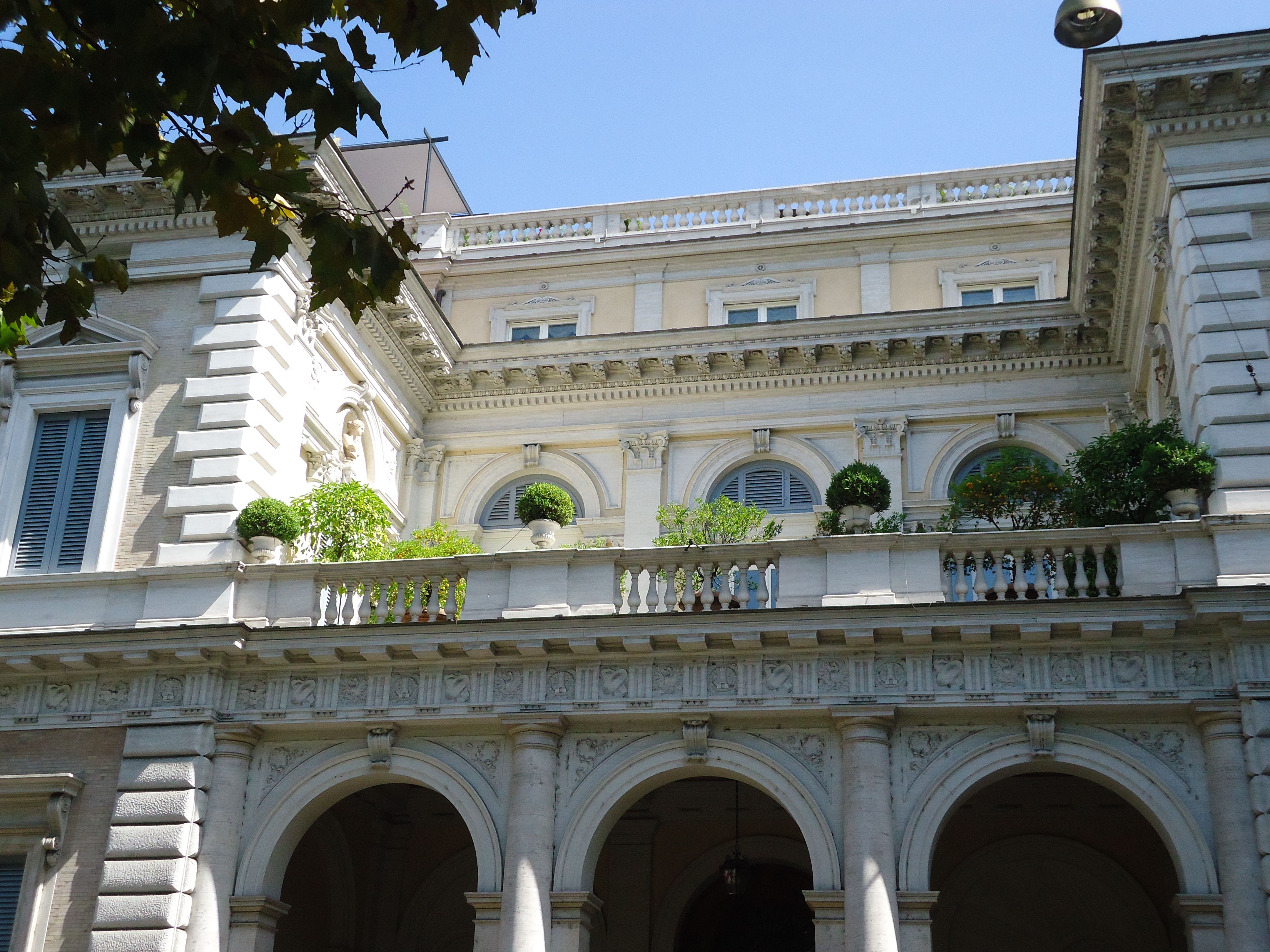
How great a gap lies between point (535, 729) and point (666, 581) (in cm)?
246

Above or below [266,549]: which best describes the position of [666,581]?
below

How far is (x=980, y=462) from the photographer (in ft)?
77.7

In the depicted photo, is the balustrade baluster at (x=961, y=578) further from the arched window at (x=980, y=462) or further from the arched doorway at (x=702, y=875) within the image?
the arched window at (x=980, y=462)

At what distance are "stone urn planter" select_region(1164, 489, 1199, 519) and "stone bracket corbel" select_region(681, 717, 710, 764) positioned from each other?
612 cm

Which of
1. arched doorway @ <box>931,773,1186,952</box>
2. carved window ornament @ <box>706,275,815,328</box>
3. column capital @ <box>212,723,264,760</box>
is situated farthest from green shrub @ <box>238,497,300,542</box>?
carved window ornament @ <box>706,275,815,328</box>

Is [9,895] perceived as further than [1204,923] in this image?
Yes

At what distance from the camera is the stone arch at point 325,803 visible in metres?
17.1

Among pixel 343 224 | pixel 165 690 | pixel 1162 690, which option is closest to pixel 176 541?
pixel 165 690

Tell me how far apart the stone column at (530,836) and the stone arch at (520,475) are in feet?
25.2

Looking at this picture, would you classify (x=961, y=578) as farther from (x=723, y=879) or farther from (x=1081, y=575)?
(x=723, y=879)

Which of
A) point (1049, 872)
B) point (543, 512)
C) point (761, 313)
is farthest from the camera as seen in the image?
point (761, 313)

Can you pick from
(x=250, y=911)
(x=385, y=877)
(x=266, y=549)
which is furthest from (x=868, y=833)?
(x=385, y=877)

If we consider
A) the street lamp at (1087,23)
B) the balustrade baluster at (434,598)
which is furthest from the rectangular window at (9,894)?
the street lamp at (1087,23)

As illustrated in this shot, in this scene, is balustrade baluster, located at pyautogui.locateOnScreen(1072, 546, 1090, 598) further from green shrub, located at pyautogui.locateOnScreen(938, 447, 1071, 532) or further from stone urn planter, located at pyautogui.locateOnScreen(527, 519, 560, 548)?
stone urn planter, located at pyautogui.locateOnScreen(527, 519, 560, 548)
